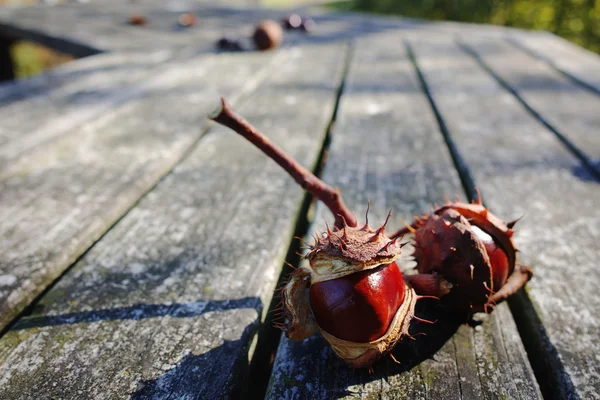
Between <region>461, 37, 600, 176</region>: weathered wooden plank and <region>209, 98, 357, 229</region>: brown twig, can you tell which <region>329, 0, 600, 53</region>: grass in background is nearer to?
<region>461, 37, 600, 176</region>: weathered wooden plank

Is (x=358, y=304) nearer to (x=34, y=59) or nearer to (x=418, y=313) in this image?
(x=418, y=313)

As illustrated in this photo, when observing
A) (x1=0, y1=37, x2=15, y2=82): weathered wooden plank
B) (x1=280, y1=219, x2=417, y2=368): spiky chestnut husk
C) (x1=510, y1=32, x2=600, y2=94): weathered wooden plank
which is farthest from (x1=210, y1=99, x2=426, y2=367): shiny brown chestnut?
(x1=0, y1=37, x2=15, y2=82): weathered wooden plank

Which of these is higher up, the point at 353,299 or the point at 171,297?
the point at 353,299

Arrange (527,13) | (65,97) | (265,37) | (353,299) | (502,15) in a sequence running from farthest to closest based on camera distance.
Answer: (502,15) → (527,13) → (265,37) → (65,97) → (353,299)

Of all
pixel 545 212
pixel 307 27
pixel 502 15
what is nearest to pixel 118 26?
pixel 307 27

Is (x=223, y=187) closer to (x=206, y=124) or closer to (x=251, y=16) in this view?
(x=206, y=124)

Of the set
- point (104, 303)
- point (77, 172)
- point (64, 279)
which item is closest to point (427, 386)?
point (104, 303)

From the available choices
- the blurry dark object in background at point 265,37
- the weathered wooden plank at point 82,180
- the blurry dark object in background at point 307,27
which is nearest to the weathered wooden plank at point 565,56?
the blurry dark object in background at point 307,27
